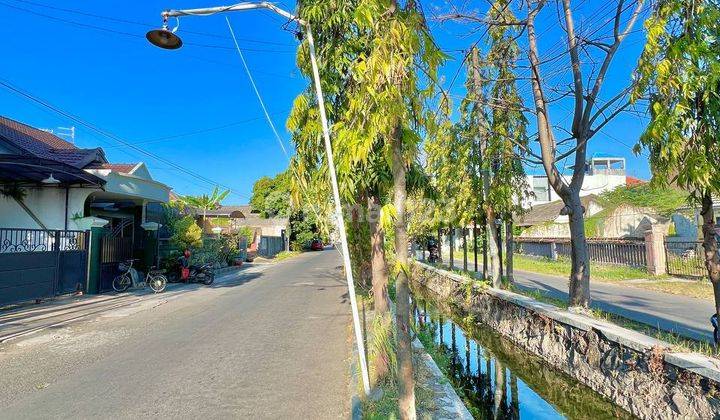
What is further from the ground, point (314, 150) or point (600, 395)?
point (314, 150)

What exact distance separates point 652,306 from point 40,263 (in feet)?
51.6

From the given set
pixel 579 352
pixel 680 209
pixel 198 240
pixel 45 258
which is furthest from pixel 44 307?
pixel 680 209

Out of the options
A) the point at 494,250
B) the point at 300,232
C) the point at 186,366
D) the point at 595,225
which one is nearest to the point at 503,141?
the point at 494,250

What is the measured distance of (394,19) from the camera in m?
2.96

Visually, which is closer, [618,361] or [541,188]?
[618,361]

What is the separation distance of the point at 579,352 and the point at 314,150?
466 cm

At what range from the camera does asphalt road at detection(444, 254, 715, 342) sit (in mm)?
→ 8148

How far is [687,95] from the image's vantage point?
5.18 m

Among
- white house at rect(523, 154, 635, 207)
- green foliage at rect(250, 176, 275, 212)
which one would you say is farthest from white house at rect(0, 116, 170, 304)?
white house at rect(523, 154, 635, 207)

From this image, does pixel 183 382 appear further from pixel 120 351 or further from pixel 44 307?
pixel 44 307

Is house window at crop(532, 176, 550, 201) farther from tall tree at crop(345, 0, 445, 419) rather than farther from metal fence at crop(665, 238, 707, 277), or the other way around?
tall tree at crop(345, 0, 445, 419)

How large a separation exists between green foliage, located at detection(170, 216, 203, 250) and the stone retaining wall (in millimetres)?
15210

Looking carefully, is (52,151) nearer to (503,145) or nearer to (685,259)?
(503,145)

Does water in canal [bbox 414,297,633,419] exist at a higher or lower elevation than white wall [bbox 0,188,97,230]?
lower
